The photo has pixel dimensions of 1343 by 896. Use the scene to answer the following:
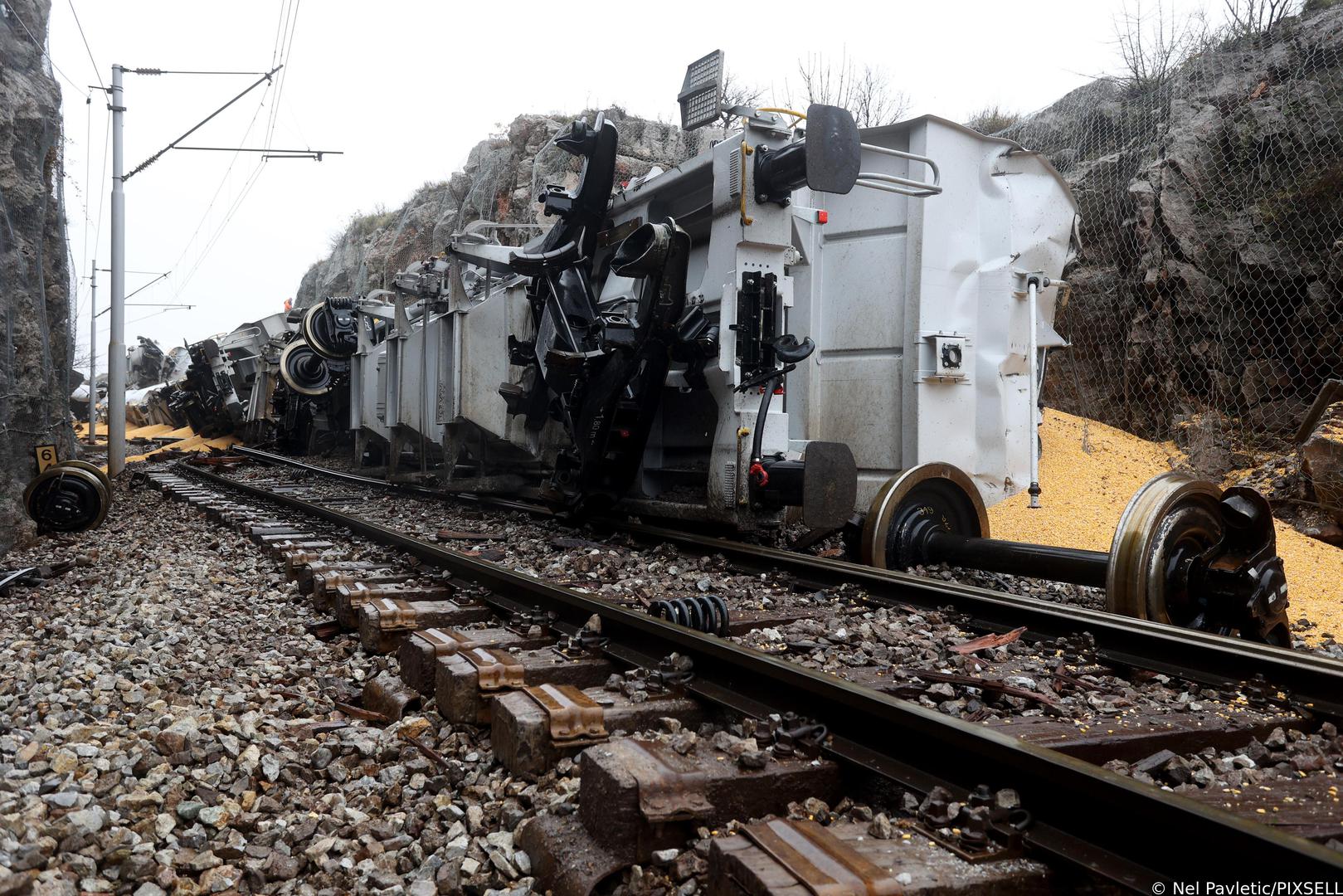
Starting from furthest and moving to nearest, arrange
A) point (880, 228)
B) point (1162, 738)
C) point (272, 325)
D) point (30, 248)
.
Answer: point (272, 325)
point (30, 248)
point (880, 228)
point (1162, 738)

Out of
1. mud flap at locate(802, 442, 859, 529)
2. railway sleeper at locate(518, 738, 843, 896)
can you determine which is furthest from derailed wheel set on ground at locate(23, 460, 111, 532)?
railway sleeper at locate(518, 738, 843, 896)

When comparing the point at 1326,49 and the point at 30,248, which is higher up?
the point at 1326,49

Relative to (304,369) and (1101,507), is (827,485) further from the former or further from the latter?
(304,369)

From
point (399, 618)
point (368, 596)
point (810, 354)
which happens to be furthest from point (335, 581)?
point (810, 354)

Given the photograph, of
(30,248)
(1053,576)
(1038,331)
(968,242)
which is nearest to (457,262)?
(30,248)

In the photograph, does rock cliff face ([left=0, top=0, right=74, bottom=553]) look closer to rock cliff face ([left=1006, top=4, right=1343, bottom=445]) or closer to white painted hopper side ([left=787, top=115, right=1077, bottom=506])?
white painted hopper side ([left=787, top=115, right=1077, bottom=506])

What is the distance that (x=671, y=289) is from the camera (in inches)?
238

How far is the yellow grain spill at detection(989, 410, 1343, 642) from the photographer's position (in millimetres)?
5449

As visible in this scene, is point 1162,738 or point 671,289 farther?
point 671,289

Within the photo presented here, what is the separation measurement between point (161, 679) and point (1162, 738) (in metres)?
3.57

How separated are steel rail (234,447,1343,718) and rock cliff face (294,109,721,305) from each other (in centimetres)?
1156

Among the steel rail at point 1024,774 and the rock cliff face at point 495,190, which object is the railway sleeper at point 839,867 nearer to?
the steel rail at point 1024,774

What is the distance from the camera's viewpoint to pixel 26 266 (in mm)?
8445

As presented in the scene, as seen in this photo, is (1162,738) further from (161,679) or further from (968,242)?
(968,242)
